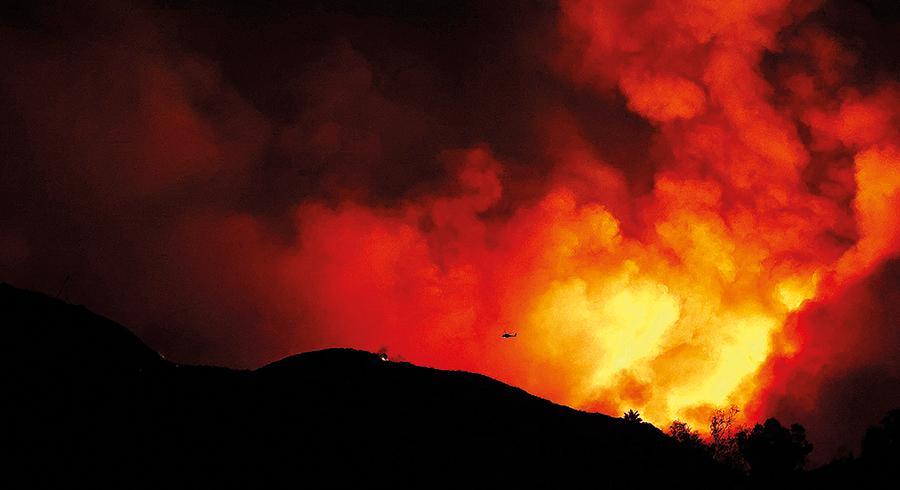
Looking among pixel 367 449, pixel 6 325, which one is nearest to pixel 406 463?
pixel 367 449

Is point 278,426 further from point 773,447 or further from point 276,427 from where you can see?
point 773,447

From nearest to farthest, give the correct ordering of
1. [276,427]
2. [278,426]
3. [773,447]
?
[276,427] → [278,426] → [773,447]

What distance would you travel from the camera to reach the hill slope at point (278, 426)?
853 inches

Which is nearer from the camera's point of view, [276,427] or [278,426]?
[276,427]

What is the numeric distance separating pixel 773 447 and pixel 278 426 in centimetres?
6039

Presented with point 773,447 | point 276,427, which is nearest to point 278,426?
point 276,427

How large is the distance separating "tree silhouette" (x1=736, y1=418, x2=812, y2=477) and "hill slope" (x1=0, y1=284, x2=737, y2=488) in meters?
38.8

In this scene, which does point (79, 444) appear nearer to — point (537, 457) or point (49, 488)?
point (49, 488)

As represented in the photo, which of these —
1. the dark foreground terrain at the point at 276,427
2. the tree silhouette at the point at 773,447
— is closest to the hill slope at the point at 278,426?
the dark foreground terrain at the point at 276,427

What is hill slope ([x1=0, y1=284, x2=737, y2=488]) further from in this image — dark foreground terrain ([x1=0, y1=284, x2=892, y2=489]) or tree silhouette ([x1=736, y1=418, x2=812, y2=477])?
tree silhouette ([x1=736, y1=418, x2=812, y2=477])

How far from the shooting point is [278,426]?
25.7 m

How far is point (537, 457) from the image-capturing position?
25750 millimetres

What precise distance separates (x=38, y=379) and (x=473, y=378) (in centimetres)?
2391

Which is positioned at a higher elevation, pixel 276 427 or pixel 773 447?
pixel 773 447
